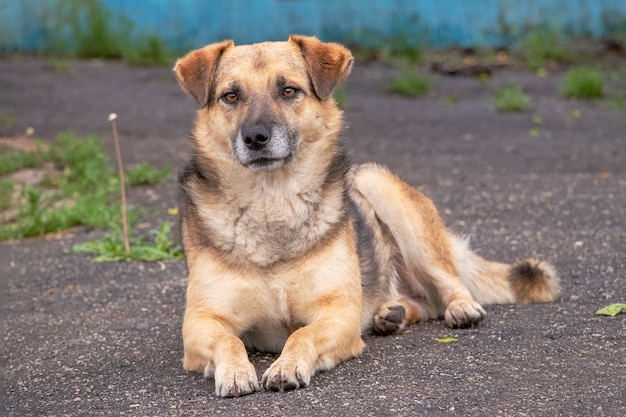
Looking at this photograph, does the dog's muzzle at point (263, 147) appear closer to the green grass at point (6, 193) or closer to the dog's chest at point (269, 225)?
the dog's chest at point (269, 225)

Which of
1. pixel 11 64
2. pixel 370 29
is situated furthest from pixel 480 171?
pixel 11 64

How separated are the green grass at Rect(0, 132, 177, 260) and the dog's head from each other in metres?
2.59

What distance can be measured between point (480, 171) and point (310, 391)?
651cm

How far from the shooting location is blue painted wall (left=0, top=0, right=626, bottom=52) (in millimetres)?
17422

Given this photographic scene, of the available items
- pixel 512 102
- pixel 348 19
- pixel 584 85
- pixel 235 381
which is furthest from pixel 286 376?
pixel 348 19

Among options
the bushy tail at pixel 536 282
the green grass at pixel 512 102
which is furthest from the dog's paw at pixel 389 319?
the green grass at pixel 512 102

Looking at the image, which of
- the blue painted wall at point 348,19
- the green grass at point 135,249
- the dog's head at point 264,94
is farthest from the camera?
the blue painted wall at point 348,19

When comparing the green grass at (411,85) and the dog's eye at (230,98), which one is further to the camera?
the green grass at (411,85)

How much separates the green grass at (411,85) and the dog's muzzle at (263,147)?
33.6 ft

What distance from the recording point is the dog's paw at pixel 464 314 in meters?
6.01

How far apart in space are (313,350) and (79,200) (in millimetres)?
5318

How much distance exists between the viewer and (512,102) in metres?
14.0

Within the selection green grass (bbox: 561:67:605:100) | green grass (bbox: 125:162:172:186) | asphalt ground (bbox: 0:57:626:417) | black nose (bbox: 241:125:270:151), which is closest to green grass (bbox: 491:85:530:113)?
asphalt ground (bbox: 0:57:626:417)

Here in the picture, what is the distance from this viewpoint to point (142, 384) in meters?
5.17
